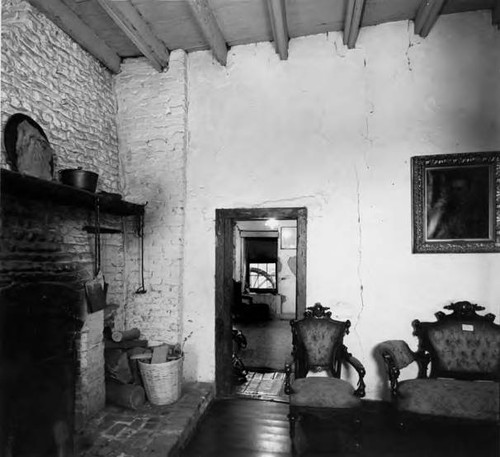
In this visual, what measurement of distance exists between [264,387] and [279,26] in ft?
13.6

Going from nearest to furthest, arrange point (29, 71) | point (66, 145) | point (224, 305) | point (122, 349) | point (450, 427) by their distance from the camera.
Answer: point (29, 71), point (450, 427), point (66, 145), point (122, 349), point (224, 305)

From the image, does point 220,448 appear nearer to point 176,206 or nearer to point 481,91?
point 176,206

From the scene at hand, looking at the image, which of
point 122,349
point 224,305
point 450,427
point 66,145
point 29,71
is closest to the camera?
point 29,71

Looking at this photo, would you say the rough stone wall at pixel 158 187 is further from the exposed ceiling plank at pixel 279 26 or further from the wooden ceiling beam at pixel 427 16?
the wooden ceiling beam at pixel 427 16

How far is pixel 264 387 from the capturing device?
4.49 metres

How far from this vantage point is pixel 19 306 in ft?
8.39

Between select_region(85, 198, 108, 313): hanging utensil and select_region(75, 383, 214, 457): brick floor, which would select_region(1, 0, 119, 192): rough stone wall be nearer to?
select_region(85, 198, 108, 313): hanging utensil

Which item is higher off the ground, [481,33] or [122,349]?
[481,33]

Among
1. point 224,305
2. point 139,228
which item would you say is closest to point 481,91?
point 224,305

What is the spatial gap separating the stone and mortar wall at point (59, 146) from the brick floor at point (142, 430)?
211mm

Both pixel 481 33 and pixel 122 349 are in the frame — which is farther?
pixel 122 349

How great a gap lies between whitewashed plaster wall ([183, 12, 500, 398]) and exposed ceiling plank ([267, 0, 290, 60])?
0.56 feet

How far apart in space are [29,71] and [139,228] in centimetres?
188

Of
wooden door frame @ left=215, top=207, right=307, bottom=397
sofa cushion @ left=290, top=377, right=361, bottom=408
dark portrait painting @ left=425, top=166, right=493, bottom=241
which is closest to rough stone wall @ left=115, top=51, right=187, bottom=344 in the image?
wooden door frame @ left=215, top=207, right=307, bottom=397
